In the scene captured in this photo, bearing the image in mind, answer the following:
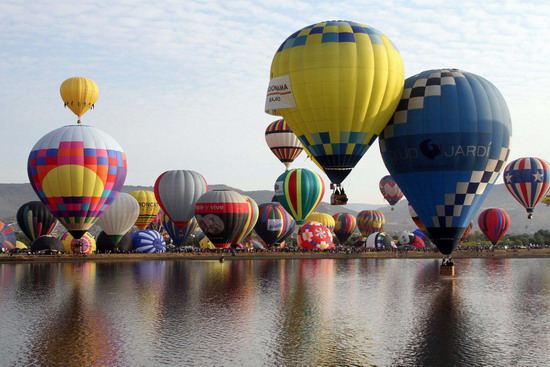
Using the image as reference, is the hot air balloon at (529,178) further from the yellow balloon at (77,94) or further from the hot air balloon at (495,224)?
the yellow balloon at (77,94)

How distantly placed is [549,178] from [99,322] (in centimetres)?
5929

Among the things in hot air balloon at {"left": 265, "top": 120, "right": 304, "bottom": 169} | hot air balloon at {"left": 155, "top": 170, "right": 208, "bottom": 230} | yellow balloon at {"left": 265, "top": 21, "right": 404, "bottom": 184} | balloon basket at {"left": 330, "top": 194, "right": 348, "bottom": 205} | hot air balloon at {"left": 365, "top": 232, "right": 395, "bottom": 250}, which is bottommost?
hot air balloon at {"left": 365, "top": 232, "right": 395, "bottom": 250}

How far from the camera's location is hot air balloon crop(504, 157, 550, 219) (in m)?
72.6

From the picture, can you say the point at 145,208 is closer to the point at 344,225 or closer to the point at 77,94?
the point at 77,94

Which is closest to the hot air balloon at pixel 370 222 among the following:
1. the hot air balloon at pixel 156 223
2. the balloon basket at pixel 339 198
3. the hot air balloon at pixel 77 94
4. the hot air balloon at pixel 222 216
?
the hot air balloon at pixel 156 223

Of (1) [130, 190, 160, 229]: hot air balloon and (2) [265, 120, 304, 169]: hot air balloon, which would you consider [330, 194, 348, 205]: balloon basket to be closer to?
(2) [265, 120, 304, 169]: hot air balloon

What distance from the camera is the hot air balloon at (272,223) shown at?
77438mm

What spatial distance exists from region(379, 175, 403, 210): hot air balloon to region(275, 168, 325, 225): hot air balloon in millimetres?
23793

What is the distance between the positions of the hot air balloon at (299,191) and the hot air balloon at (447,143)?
136 ft

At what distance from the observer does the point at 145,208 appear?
279 ft

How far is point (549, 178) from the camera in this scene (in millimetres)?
72688

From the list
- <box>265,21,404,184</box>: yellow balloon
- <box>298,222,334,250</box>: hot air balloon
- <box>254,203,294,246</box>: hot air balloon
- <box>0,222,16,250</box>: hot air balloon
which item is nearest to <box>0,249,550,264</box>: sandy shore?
<box>298,222,334,250</box>: hot air balloon

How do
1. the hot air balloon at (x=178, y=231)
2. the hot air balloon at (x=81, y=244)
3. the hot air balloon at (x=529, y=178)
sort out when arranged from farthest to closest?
1. the hot air balloon at (x=178, y=231)
2. the hot air balloon at (x=529, y=178)
3. the hot air balloon at (x=81, y=244)

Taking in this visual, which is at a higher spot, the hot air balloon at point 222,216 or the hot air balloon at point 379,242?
the hot air balloon at point 222,216
